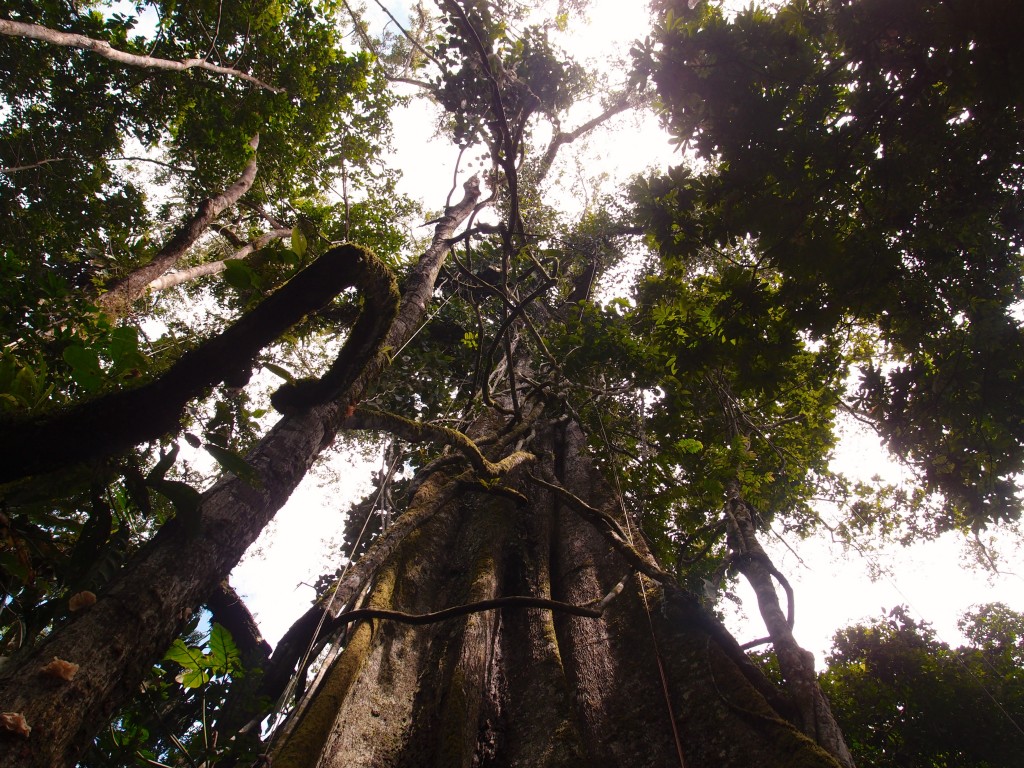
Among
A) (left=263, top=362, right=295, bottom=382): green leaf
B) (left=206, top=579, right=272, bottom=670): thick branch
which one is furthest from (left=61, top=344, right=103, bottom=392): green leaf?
(left=206, top=579, right=272, bottom=670): thick branch

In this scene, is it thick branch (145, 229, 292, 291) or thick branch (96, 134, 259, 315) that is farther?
thick branch (145, 229, 292, 291)

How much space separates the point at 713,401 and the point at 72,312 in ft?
18.2

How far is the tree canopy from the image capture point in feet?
5.40

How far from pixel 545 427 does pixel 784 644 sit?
141 inches

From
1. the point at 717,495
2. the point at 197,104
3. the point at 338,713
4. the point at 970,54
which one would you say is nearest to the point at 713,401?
the point at 717,495

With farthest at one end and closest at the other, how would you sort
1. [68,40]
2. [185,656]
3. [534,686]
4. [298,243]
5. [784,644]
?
1. [68,40]
2. [784,644]
3. [534,686]
4. [298,243]
5. [185,656]

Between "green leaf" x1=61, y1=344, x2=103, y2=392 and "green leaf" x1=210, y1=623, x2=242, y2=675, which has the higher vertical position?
"green leaf" x1=61, y1=344, x2=103, y2=392

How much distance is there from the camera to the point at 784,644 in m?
3.02

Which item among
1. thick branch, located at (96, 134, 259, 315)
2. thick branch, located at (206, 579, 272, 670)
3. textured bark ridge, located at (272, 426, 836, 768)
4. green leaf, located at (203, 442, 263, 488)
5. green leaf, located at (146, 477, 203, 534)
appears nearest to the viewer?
green leaf, located at (146, 477, 203, 534)

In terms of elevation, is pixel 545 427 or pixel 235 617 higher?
pixel 545 427

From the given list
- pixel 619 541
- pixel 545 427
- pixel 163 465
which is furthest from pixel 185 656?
pixel 545 427

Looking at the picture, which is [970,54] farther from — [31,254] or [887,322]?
[31,254]

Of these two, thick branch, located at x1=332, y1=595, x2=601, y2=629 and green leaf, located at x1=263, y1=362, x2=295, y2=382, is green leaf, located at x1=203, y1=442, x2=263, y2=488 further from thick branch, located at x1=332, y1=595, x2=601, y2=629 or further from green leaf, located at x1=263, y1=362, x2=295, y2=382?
thick branch, located at x1=332, y1=595, x2=601, y2=629

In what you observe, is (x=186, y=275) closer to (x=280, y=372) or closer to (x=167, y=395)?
(x=280, y=372)
